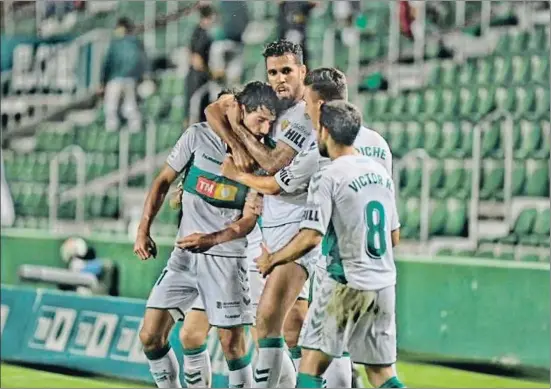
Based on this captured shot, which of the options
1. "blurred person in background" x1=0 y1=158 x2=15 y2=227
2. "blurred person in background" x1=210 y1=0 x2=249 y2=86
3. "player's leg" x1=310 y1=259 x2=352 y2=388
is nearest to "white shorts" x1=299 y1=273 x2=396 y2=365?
"player's leg" x1=310 y1=259 x2=352 y2=388

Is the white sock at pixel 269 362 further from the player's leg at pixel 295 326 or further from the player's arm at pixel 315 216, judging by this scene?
the player's arm at pixel 315 216

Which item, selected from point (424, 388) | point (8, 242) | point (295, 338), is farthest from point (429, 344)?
point (8, 242)

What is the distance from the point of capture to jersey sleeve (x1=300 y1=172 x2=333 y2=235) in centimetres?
506

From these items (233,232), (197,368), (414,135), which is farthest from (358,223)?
(414,135)

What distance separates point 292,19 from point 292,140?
4.10 feet

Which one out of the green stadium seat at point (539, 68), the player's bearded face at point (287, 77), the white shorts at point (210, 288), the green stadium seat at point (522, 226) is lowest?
the white shorts at point (210, 288)

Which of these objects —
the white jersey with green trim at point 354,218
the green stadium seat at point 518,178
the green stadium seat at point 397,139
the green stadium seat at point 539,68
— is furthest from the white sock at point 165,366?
the green stadium seat at point 539,68

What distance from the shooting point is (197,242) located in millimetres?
5738

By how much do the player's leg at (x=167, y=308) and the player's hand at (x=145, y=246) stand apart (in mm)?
163

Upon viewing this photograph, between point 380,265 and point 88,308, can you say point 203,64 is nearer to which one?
point 88,308

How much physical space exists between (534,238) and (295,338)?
1.66 meters

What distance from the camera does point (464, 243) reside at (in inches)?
268

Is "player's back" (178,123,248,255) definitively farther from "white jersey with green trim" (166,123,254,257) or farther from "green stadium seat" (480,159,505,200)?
"green stadium seat" (480,159,505,200)

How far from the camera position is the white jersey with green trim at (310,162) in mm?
5340
